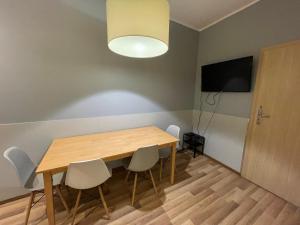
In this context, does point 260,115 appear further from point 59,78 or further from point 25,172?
point 25,172

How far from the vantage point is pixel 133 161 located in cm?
161

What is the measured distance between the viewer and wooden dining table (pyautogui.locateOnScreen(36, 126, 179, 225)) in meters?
1.29

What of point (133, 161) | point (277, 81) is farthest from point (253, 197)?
point (133, 161)

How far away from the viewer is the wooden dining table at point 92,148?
1.29 meters

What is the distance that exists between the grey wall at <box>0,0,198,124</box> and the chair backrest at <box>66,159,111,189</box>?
996mm

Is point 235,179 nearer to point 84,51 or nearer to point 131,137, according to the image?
point 131,137

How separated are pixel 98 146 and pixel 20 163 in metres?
0.75

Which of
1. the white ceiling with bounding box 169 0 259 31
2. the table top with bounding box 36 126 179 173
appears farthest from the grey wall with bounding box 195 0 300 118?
the table top with bounding box 36 126 179 173

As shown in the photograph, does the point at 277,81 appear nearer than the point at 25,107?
No

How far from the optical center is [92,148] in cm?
169

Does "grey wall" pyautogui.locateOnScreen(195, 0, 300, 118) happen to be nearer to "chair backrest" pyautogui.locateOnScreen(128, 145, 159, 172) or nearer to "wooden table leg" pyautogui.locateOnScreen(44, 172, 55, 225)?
"chair backrest" pyautogui.locateOnScreen(128, 145, 159, 172)

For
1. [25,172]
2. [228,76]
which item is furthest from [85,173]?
[228,76]

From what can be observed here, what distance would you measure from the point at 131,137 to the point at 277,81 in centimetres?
218

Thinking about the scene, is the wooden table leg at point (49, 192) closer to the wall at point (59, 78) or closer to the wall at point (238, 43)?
the wall at point (59, 78)
